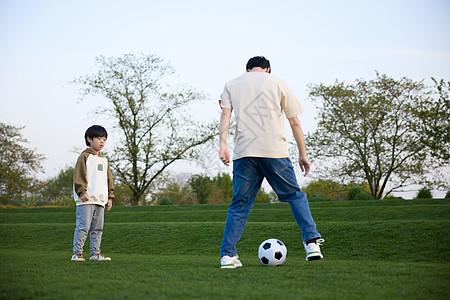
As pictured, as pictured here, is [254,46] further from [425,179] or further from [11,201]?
[11,201]

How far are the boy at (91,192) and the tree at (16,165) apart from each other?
3167 centimetres

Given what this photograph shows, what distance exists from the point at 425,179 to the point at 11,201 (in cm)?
3110

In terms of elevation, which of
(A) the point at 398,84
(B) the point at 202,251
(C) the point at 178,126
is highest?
(A) the point at 398,84

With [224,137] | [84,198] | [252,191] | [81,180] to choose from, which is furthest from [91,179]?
[252,191]

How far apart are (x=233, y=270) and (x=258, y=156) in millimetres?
1132

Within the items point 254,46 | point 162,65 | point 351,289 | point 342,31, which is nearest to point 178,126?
point 162,65

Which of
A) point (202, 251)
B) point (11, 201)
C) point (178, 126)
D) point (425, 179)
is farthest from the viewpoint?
point (11, 201)

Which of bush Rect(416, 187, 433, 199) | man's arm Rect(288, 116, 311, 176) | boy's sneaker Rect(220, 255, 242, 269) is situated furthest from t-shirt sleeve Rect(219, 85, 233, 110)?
bush Rect(416, 187, 433, 199)

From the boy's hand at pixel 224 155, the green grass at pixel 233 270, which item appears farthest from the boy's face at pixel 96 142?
the boy's hand at pixel 224 155

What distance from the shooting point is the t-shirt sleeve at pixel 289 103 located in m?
4.45

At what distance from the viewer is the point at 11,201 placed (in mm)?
33594

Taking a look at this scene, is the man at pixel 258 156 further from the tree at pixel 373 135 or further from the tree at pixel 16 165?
the tree at pixel 16 165

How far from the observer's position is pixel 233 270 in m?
3.96

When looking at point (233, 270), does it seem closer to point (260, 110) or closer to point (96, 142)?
point (260, 110)
